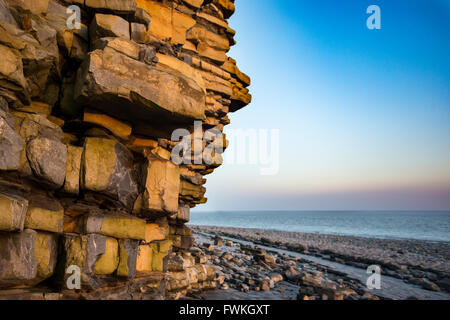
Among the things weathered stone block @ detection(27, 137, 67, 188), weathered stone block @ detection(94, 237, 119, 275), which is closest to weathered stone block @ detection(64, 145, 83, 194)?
weathered stone block @ detection(27, 137, 67, 188)

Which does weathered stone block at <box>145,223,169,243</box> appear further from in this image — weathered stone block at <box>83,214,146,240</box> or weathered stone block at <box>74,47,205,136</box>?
weathered stone block at <box>74,47,205,136</box>

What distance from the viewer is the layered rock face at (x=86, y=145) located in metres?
4.96

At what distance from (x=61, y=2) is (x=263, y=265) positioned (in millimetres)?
14589

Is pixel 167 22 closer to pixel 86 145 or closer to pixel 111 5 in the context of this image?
pixel 111 5

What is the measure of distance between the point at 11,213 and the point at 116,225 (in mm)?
2156

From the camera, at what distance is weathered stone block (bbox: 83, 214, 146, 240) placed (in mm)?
5852

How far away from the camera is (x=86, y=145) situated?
19.9 feet

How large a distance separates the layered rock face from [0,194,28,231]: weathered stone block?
0.05 feet

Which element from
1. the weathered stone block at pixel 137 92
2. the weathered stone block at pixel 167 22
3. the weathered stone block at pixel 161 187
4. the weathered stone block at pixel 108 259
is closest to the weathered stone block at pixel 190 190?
the weathered stone block at pixel 161 187

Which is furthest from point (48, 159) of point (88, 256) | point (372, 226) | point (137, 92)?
point (372, 226)

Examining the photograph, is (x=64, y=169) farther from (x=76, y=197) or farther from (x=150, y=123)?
(x=150, y=123)

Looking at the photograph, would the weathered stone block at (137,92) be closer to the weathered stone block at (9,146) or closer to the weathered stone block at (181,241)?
the weathered stone block at (9,146)

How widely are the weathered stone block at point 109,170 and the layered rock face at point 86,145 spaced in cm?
2
